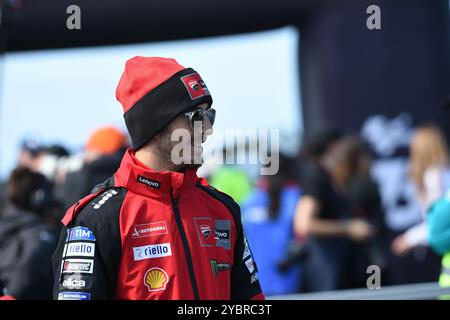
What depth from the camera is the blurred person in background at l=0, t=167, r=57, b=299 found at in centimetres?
399

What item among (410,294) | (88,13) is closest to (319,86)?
(88,13)

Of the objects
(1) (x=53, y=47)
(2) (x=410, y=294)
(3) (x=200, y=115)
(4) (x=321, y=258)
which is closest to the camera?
(3) (x=200, y=115)

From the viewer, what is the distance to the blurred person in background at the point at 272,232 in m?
5.54

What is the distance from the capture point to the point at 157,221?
81.5 inches

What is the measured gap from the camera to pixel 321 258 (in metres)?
5.46

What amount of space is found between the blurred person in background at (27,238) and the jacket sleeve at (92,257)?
1851 mm

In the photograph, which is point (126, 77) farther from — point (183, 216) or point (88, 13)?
point (88, 13)

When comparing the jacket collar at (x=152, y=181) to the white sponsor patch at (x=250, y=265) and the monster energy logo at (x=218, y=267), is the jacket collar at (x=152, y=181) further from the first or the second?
the white sponsor patch at (x=250, y=265)

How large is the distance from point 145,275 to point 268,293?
3.62 meters

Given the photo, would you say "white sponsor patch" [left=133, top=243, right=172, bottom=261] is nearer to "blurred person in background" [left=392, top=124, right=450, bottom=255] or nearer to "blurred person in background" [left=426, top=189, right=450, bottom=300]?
"blurred person in background" [left=426, top=189, right=450, bottom=300]

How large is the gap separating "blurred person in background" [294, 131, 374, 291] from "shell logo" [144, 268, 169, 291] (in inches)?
133

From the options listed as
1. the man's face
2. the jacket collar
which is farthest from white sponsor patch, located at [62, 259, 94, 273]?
the man's face

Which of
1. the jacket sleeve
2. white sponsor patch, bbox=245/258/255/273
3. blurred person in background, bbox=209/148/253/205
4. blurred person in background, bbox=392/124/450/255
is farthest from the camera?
blurred person in background, bbox=392/124/450/255

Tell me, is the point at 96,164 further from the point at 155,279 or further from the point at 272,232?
the point at 155,279
